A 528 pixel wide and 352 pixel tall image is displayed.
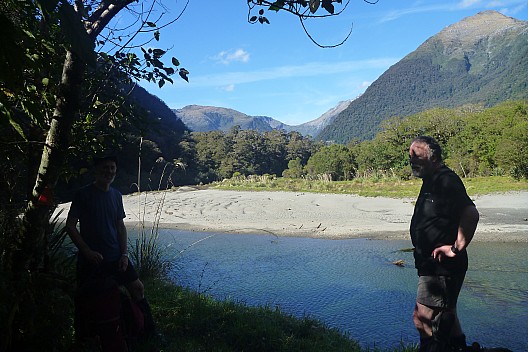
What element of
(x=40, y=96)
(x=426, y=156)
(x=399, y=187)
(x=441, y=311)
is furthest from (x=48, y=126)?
(x=399, y=187)

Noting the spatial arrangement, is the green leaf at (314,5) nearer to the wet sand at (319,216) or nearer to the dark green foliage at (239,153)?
the wet sand at (319,216)

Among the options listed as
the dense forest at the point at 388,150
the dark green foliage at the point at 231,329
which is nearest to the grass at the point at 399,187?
the dense forest at the point at 388,150

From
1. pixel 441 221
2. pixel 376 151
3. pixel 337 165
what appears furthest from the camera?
pixel 337 165

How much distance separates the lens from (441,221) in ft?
8.41

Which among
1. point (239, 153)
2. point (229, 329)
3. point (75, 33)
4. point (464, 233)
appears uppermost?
point (239, 153)

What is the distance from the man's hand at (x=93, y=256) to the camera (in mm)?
2676

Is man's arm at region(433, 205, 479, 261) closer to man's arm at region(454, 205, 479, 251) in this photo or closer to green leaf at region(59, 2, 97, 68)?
man's arm at region(454, 205, 479, 251)

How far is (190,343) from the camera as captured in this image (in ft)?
10.4

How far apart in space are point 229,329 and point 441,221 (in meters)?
2.16

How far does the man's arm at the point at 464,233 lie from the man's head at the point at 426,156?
0.37 metres

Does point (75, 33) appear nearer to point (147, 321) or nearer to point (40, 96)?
point (40, 96)

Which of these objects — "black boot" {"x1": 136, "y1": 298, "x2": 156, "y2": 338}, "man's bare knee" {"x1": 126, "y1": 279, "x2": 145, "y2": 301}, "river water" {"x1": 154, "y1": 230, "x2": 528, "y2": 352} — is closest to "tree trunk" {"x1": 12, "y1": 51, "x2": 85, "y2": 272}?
"man's bare knee" {"x1": 126, "y1": 279, "x2": 145, "y2": 301}

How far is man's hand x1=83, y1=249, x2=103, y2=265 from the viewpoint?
2676 millimetres

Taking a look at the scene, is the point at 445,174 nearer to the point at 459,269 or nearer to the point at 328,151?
the point at 459,269
